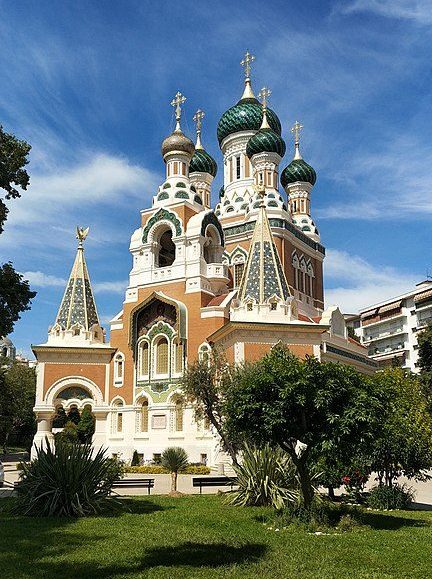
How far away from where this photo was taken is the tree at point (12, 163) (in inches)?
502

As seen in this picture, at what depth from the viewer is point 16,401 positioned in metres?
39.2

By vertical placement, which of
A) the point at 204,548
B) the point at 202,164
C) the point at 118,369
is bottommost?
the point at 204,548

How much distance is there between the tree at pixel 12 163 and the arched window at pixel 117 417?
15.6 m

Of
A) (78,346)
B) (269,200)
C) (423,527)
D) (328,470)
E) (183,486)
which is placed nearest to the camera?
(423,527)

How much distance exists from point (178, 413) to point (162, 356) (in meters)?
Result: 2.63

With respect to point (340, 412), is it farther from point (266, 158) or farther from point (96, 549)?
point (266, 158)

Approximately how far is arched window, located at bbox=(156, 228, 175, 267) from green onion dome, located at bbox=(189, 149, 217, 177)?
1044 cm

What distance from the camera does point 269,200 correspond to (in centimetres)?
3250

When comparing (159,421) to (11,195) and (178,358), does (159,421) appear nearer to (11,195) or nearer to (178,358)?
(178,358)

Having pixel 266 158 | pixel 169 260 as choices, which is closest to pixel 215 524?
pixel 169 260

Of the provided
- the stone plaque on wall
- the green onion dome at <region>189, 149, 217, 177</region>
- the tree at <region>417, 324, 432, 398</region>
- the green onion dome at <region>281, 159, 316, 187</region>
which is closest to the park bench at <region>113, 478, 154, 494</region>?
the stone plaque on wall

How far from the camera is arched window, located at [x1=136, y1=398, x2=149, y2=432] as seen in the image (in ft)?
86.0

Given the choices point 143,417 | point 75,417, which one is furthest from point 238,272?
point 75,417

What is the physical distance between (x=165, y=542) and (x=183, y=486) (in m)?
9.77
